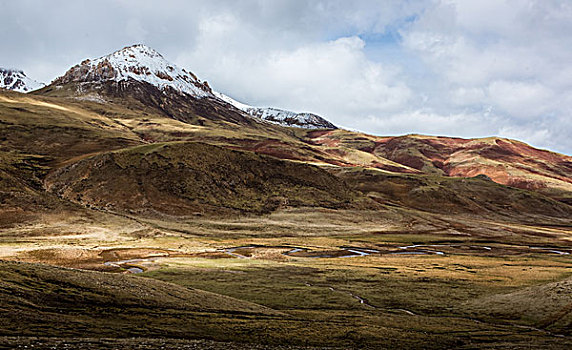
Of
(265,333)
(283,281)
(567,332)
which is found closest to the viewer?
(265,333)

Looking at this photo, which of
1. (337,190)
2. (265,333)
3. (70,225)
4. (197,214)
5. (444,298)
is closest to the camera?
(265,333)

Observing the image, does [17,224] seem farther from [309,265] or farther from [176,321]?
[176,321]

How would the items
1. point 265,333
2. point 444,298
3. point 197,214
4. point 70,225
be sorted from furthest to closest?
point 197,214 → point 70,225 → point 444,298 → point 265,333

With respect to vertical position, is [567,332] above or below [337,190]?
below

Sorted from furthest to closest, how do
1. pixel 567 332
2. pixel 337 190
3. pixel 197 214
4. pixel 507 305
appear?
pixel 337 190, pixel 197 214, pixel 507 305, pixel 567 332

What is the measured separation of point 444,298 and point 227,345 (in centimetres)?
3308

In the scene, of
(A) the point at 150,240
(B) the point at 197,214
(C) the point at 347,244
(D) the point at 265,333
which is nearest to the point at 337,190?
(B) the point at 197,214

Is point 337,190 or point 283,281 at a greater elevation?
point 337,190

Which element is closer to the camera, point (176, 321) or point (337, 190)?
point (176, 321)

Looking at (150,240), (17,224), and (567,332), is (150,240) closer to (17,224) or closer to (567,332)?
(17,224)

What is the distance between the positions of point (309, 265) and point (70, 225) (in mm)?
74692

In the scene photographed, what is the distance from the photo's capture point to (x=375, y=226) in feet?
531

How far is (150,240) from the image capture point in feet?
363

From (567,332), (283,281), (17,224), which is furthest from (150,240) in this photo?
(567,332)
